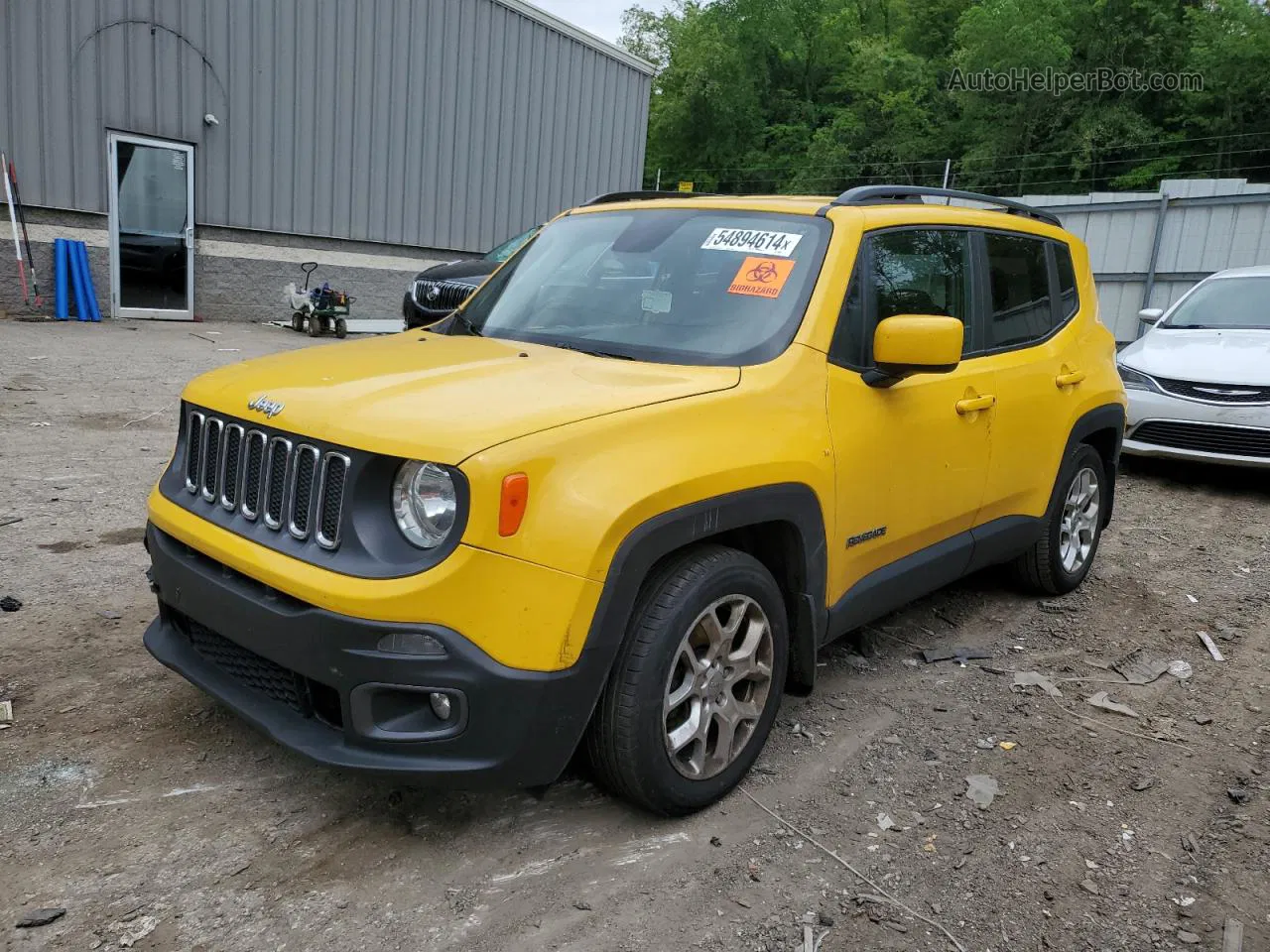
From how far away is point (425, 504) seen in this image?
2457 millimetres

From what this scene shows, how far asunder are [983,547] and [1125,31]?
40.1 m

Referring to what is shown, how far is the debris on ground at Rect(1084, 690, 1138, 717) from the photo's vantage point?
12.6ft

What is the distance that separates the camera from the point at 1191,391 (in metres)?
7.42

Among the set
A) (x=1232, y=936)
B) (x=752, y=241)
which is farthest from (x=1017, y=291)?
(x=1232, y=936)

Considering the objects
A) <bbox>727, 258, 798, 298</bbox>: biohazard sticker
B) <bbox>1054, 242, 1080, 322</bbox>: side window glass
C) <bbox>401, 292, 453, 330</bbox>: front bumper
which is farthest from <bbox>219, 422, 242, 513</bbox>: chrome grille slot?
<bbox>401, 292, 453, 330</bbox>: front bumper

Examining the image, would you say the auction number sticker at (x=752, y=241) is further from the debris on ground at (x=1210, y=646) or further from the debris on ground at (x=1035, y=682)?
the debris on ground at (x=1210, y=646)

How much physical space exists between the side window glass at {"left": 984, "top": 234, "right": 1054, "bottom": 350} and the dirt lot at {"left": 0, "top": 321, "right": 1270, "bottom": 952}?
4.46ft

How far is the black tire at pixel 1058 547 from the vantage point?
470 centimetres

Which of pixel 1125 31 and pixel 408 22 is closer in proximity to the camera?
pixel 408 22

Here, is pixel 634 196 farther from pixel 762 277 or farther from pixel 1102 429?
pixel 1102 429

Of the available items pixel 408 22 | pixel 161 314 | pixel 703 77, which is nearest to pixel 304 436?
pixel 161 314

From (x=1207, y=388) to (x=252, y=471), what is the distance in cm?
700

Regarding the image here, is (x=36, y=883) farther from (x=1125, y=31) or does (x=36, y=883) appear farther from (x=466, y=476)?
(x=1125, y=31)

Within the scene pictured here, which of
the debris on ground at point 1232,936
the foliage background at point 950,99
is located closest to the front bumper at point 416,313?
the debris on ground at point 1232,936
